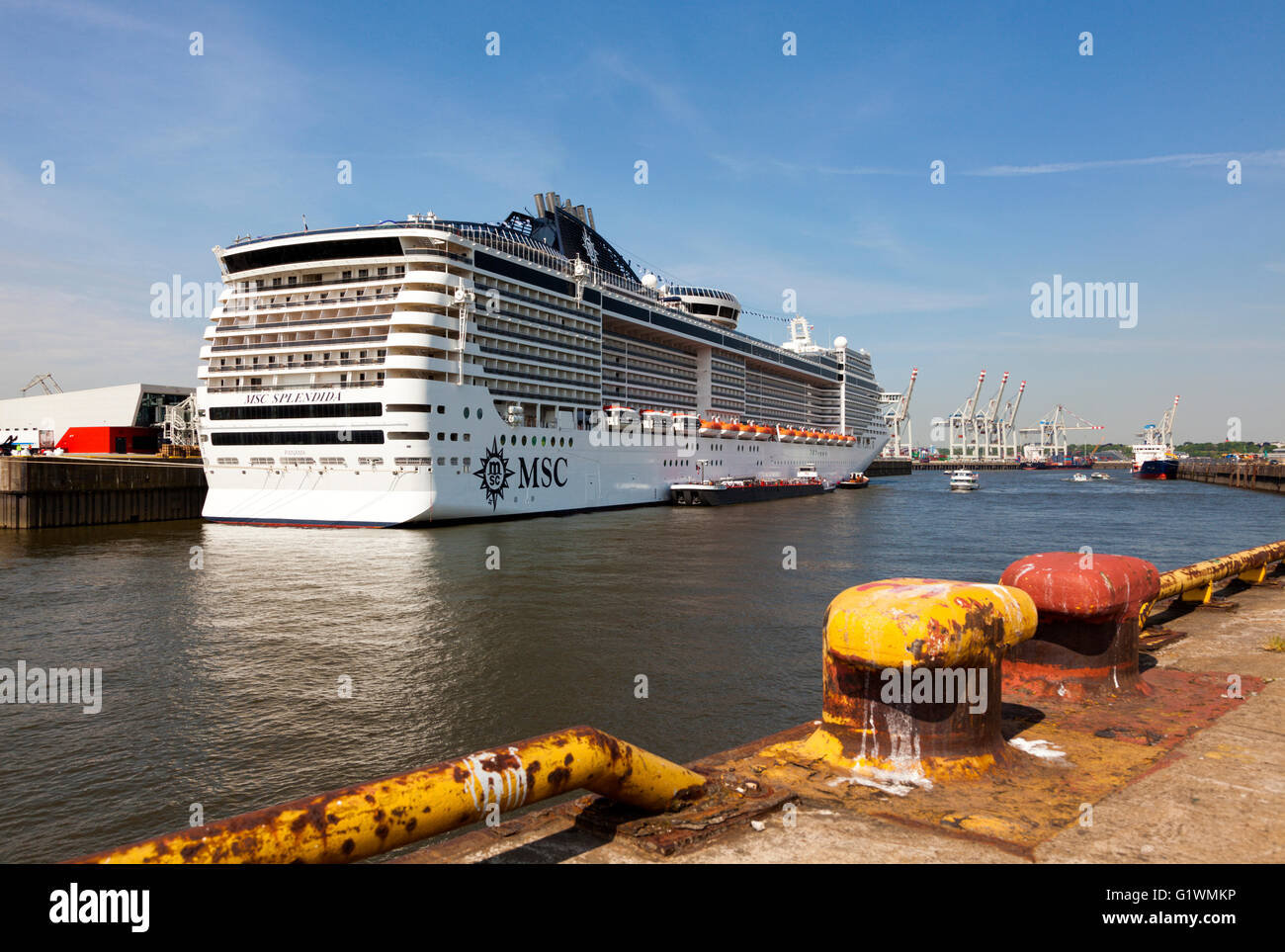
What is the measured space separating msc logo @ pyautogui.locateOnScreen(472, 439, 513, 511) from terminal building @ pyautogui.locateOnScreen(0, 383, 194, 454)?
1634 inches

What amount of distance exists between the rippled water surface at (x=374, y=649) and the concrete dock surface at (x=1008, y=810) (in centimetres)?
453

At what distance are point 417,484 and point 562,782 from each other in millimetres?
33465

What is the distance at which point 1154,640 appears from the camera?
30.1 feet

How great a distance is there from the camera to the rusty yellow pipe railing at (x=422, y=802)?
9.78ft

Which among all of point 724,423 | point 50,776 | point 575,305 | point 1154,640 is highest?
point 575,305

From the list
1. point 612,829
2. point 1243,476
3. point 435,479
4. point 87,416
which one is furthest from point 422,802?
point 1243,476

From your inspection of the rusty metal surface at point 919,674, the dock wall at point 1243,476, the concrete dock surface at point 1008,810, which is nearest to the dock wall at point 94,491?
the concrete dock surface at point 1008,810

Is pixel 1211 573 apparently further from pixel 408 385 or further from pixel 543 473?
pixel 543 473

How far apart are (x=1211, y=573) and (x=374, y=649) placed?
13.6m

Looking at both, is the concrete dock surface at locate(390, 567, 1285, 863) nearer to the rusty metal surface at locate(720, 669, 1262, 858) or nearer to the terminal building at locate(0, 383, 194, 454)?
the rusty metal surface at locate(720, 669, 1262, 858)

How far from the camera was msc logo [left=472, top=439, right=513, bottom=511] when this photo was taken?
128 ft

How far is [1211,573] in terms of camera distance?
1066 centimetres
